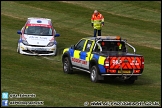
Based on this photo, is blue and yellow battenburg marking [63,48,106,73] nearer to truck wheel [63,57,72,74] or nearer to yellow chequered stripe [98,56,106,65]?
yellow chequered stripe [98,56,106,65]

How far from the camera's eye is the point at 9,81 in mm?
17578

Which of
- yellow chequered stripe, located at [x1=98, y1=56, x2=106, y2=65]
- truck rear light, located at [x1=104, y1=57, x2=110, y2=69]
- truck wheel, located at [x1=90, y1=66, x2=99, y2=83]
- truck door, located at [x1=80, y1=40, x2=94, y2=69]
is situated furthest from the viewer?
truck door, located at [x1=80, y1=40, x2=94, y2=69]

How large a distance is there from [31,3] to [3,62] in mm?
23850

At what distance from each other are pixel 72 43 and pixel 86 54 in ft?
39.1

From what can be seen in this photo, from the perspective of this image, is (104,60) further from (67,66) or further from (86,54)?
(67,66)

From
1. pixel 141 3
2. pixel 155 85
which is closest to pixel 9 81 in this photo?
pixel 155 85

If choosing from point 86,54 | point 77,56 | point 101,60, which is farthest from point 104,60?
point 77,56

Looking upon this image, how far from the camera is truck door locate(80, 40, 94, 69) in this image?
778 inches

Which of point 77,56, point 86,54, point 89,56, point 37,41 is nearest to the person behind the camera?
point 89,56

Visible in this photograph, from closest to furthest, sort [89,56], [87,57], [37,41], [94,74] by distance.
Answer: [94,74]
[89,56]
[87,57]
[37,41]

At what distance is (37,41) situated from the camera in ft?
87.0

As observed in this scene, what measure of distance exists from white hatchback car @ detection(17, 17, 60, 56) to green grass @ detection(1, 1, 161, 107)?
0.45 meters

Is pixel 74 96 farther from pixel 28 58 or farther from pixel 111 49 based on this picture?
pixel 28 58

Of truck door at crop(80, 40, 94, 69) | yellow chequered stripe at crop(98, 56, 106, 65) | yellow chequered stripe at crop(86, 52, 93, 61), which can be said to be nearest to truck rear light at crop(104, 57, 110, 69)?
yellow chequered stripe at crop(98, 56, 106, 65)
